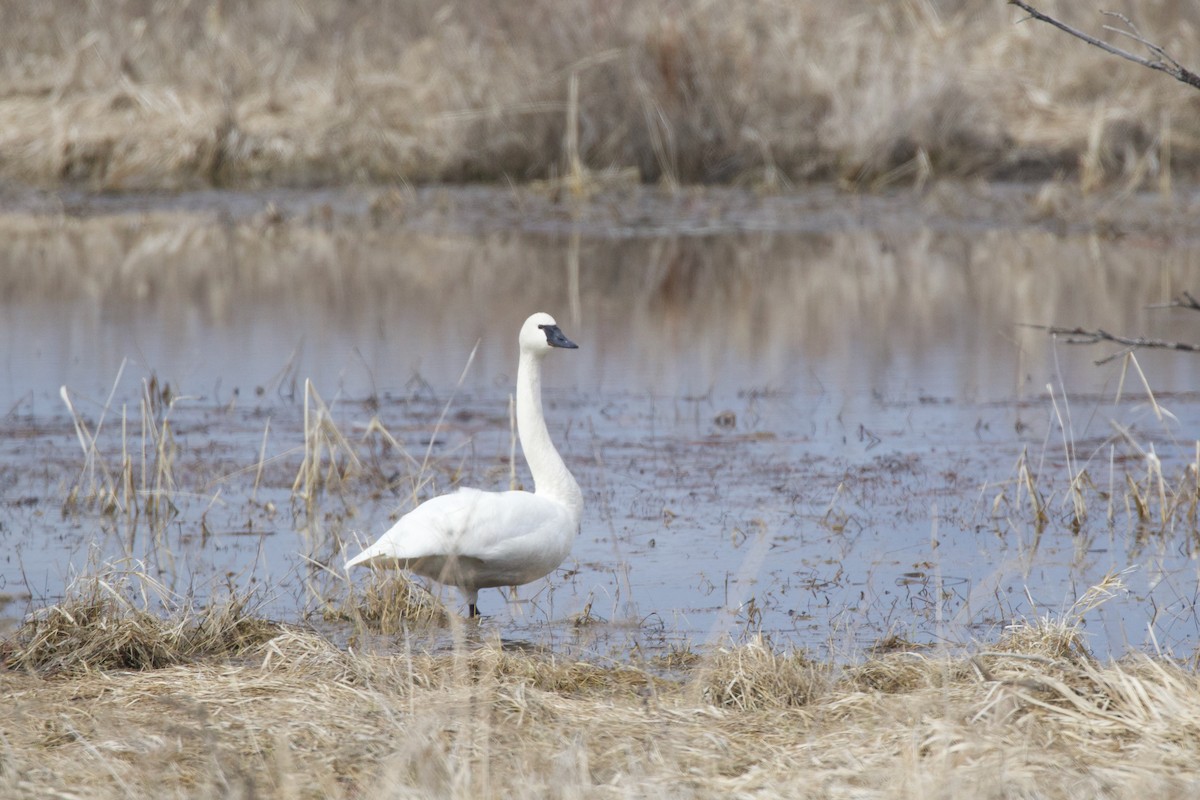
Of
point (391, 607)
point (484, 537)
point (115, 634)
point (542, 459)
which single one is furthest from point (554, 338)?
point (115, 634)

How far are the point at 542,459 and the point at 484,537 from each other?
67 centimetres

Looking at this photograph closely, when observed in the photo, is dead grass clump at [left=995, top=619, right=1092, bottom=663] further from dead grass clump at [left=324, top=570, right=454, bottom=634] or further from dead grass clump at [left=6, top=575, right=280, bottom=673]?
dead grass clump at [left=6, top=575, right=280, bottom=673]

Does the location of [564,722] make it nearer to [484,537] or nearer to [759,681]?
[759,681]

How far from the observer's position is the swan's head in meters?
6.54

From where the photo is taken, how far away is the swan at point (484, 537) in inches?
223

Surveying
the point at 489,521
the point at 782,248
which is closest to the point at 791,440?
the point at 489,521

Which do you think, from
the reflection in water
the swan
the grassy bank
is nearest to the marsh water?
the reflection in water

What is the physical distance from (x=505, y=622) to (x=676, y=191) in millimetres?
14345

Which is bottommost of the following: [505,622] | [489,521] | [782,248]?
[505,622]

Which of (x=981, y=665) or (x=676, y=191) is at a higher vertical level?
(x=676, y=191)

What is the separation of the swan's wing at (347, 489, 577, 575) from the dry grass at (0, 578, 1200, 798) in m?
0.55

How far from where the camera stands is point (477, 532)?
18.6ft

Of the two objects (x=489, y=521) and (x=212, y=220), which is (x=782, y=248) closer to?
(x=212, y=220)

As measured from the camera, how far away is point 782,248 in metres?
17.3
